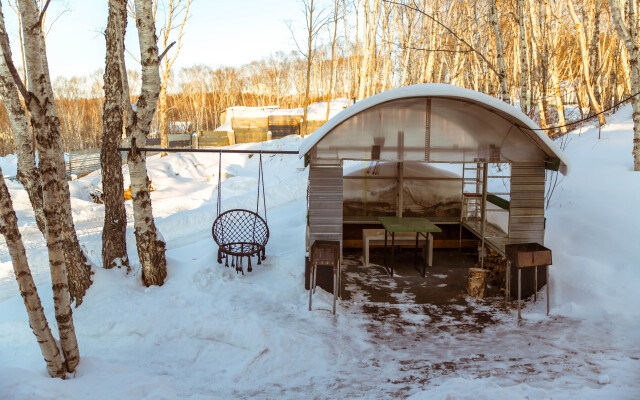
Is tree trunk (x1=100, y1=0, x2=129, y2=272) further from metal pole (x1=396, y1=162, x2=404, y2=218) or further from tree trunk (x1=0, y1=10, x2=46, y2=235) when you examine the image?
metal pole (x1=396, y1=162, x2=404, y2=218)

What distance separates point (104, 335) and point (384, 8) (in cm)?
2136

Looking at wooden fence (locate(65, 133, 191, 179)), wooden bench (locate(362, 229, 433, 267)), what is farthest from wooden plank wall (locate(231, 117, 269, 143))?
wooden bench (locate(362, 229, 433, 267))

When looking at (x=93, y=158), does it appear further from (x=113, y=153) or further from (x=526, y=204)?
(x=526, y=204)

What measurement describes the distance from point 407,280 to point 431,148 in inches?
101

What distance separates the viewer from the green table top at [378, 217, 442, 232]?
25.4 feet

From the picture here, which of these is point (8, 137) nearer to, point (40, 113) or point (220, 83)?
point (220, 83)

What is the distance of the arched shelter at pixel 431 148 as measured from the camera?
684 cm

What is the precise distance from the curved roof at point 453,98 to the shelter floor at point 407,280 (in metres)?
2.68

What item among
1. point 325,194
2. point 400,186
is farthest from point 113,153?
point 400,186

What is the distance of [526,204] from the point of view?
7.05 meters

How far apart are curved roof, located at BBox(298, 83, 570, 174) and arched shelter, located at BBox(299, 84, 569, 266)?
0.21 feet

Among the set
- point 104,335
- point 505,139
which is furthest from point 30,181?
point 505,139

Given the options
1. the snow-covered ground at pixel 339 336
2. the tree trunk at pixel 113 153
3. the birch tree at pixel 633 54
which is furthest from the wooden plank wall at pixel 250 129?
the birch tree at pixel 633 54

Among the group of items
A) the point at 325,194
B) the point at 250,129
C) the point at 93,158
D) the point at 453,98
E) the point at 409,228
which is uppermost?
the point at 250,129
